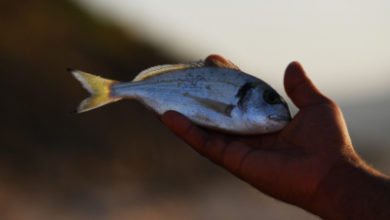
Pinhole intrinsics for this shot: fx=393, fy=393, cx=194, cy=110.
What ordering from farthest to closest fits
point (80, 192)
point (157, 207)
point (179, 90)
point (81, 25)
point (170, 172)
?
point (81, 25), point (170, 172), point (157, 207), point (80, 192), point (179, 90)

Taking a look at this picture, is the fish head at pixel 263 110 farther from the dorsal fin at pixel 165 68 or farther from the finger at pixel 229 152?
the dorsal fin at pixel 165 68

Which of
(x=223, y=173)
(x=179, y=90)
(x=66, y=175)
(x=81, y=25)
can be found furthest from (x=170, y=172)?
(x=81, y=25)

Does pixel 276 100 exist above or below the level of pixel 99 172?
above

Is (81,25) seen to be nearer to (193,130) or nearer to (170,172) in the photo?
(170,172)

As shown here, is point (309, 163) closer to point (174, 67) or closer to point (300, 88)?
point (300, 88)

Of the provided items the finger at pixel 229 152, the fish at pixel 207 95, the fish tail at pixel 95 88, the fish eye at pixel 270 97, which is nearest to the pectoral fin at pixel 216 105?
the fish at pixel 207 95

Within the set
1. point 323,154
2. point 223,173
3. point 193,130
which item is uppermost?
point 323,154
